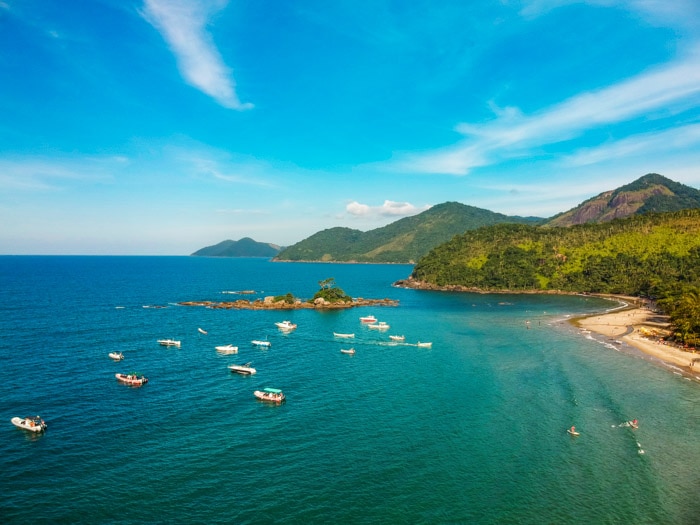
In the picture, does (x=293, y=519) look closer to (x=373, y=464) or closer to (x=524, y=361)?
(x=373, y=464)

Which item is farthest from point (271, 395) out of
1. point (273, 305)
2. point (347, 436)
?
point (273, 305)

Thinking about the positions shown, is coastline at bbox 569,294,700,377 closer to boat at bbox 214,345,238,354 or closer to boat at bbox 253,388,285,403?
boat at bbox 253,388,285,403

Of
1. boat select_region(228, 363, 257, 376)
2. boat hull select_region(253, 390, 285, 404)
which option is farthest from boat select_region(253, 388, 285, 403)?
boat select_region(228, 363, 257, 376)

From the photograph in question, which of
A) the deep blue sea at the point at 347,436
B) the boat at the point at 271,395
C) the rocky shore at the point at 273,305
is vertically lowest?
the deep blue sea at the point at 347,436

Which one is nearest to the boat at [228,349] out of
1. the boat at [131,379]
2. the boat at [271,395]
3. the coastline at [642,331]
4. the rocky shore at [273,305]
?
the boat at [131,379]

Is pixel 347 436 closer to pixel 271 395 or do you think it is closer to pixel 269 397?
pixel 271 395

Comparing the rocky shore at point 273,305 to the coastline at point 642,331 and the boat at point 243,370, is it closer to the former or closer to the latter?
the boat at point 243,370

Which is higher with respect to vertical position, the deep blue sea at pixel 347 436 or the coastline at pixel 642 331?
the coastline at pixel 642 331

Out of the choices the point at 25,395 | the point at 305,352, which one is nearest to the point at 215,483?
the point at 25,395
